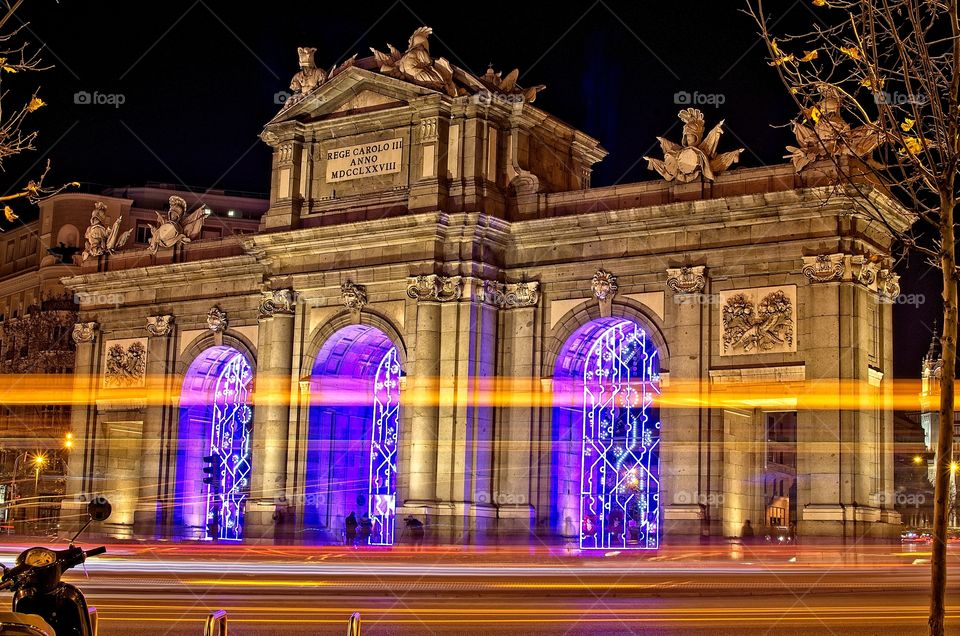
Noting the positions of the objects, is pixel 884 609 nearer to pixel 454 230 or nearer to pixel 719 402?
pixel 719 402

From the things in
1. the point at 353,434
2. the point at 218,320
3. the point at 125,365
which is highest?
the point at 218,320

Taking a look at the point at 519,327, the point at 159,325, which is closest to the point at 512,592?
the point at 519,327

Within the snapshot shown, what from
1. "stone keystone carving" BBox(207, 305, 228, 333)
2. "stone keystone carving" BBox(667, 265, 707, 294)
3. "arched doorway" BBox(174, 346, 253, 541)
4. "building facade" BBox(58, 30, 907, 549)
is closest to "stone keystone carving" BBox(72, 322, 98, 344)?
"arched doorway" BBox(174, 346, 253, 541)

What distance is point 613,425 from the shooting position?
42.5 meters

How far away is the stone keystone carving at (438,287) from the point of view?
41.5m

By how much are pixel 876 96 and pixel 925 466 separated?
9676 cm

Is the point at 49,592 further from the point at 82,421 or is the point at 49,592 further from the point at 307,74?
the point at 82,421

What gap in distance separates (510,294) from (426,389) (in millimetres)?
4330

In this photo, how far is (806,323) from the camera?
37531 millimetres

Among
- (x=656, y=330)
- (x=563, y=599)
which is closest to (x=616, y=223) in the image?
(x=656, y=330)

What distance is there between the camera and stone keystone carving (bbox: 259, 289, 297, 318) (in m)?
45.7

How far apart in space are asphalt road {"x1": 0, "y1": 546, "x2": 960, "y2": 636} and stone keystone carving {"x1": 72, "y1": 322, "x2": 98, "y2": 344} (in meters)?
19.1

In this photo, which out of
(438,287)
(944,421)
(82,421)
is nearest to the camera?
(944,421)

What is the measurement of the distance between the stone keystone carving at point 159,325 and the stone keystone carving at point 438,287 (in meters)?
14.2
